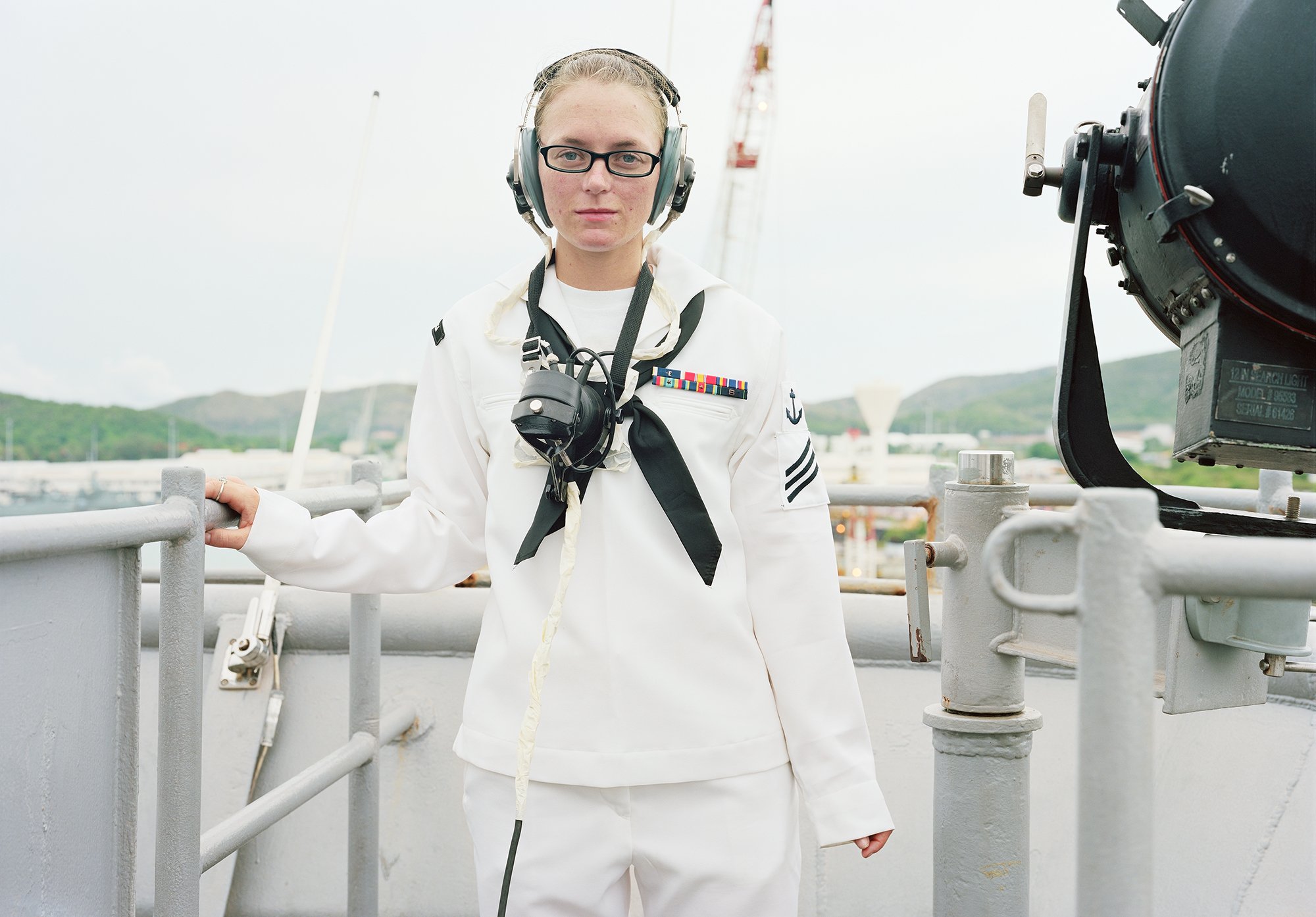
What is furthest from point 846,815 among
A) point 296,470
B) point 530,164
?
point 296,470

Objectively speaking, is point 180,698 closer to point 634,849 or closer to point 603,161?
point 634,849

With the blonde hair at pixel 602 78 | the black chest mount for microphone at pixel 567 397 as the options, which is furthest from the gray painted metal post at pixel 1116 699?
the blonde hair at pixel 602 78

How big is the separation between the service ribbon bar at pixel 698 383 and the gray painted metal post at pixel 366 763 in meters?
0.79

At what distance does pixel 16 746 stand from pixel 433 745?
4.95 ft

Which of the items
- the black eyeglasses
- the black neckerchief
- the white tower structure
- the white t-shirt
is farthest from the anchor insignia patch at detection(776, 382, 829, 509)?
the white tower structure

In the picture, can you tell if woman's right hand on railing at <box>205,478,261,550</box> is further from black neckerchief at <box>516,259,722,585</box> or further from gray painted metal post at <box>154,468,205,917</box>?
black neckerchief at <box>516,259,722,585</box>

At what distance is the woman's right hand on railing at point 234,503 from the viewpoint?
52.1 inches

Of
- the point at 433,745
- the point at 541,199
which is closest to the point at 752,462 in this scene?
the point at 541,199

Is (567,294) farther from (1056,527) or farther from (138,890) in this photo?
(138,890)

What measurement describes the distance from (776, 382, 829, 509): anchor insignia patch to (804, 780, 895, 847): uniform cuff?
359mm

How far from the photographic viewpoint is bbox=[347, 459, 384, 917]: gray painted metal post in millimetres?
1950

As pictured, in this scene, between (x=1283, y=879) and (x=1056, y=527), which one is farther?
(x=1283, y=879)

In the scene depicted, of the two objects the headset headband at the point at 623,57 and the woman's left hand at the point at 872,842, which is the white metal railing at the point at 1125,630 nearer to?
the woman's left hand at the point at 872,842

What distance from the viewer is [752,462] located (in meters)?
1.41
